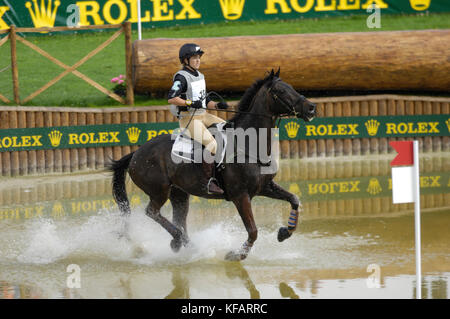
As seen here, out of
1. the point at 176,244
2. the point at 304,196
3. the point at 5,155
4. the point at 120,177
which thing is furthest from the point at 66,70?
the point at 176,244

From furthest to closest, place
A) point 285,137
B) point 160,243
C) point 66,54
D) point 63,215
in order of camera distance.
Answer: point 66,54
point 285,137
point 63,215
point 160,243

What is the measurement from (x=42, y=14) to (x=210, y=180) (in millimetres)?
13382

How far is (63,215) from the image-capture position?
37.4ft

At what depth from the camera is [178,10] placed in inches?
809

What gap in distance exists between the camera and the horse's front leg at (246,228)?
8.17 m

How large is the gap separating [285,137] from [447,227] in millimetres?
6618

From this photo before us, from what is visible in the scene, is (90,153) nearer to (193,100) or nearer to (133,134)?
(133,134)

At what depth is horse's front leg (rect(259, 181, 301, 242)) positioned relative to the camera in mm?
8469

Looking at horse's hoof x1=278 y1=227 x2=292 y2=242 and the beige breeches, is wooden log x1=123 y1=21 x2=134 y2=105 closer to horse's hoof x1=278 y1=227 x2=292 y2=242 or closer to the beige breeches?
the beige breeches

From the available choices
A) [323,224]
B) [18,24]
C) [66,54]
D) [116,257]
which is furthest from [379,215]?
[18,24]

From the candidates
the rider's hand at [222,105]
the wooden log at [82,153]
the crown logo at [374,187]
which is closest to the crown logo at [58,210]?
the wooden log at [82,153]

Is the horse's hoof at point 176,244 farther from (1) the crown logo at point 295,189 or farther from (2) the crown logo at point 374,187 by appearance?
(2) the crown logo at point 374,187
